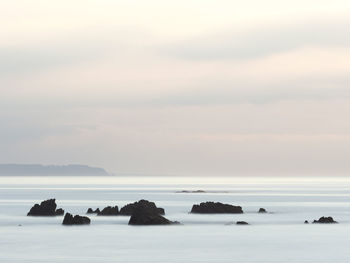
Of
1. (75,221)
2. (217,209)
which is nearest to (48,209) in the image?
(75,221)

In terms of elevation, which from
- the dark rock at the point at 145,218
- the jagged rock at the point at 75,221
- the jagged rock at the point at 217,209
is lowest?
the jagged rock at the point at 75,221

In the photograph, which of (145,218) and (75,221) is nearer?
(145,218)

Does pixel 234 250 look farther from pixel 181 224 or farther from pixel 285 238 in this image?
pixel 181 224

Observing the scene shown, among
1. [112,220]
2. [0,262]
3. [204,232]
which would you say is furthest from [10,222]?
[0,262]

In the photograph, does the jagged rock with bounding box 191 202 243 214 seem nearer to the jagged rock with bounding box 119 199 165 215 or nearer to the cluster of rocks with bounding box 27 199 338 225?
the cluster of rocks with bounding box 27 199 338 225

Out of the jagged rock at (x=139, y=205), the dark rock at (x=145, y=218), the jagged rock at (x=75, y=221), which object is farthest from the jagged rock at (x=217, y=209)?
the jagged rock at (x=75, y=221)

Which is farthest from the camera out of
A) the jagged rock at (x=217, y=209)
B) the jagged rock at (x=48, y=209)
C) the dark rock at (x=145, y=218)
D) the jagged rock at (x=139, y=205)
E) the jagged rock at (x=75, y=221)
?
the jagged rock at (x=217, y=209)

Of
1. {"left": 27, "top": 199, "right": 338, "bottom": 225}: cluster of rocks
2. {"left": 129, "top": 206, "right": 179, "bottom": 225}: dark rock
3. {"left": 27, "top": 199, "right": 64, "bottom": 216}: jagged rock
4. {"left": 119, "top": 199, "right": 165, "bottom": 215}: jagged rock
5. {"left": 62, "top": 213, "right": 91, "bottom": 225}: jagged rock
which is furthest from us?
{"left": 27, "top": 199, "right": 64, "bottom": 216}: jagged rock

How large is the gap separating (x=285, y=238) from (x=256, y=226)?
1349cm

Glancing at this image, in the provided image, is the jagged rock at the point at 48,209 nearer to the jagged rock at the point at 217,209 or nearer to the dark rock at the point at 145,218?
the dark rock at the point at 145,218

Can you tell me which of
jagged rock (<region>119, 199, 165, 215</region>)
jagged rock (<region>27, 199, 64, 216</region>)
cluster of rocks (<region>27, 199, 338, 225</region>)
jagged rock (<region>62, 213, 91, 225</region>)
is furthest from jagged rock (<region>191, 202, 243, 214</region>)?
jagged rock (<region>62, 213, 91, 225</region>)

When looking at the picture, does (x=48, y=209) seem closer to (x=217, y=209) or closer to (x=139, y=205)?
(x=139, y=205)

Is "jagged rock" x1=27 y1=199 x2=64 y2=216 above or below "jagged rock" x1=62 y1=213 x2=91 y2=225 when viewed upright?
above

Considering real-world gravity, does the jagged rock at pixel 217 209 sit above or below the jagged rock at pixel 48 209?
above
